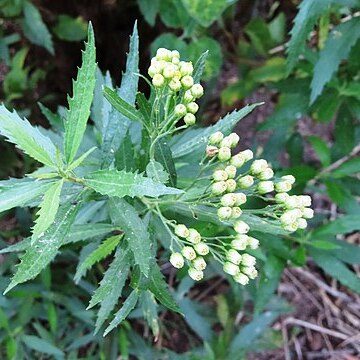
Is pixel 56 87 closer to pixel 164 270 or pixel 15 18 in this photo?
pixel 15 18

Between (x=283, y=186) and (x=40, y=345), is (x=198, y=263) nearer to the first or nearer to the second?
(x=283, y=186)

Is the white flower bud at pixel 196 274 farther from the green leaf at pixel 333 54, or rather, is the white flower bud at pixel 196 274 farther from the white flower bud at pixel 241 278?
the green leaf at pixel 333 54

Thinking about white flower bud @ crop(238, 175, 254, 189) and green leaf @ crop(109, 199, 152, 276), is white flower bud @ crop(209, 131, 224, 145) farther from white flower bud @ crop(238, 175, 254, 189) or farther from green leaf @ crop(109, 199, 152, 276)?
green leaf @ crop(109, 199, 152, 276)

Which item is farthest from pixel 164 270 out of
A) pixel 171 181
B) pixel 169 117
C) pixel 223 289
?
pixel 169 117

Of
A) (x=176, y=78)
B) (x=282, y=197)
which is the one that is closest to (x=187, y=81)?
(x=176, y=78)

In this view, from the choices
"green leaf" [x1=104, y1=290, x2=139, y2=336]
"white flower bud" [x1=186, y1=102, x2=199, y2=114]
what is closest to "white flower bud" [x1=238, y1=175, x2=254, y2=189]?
"white flower bud" [x1=186, y1=102, x2=199, y2=114]
